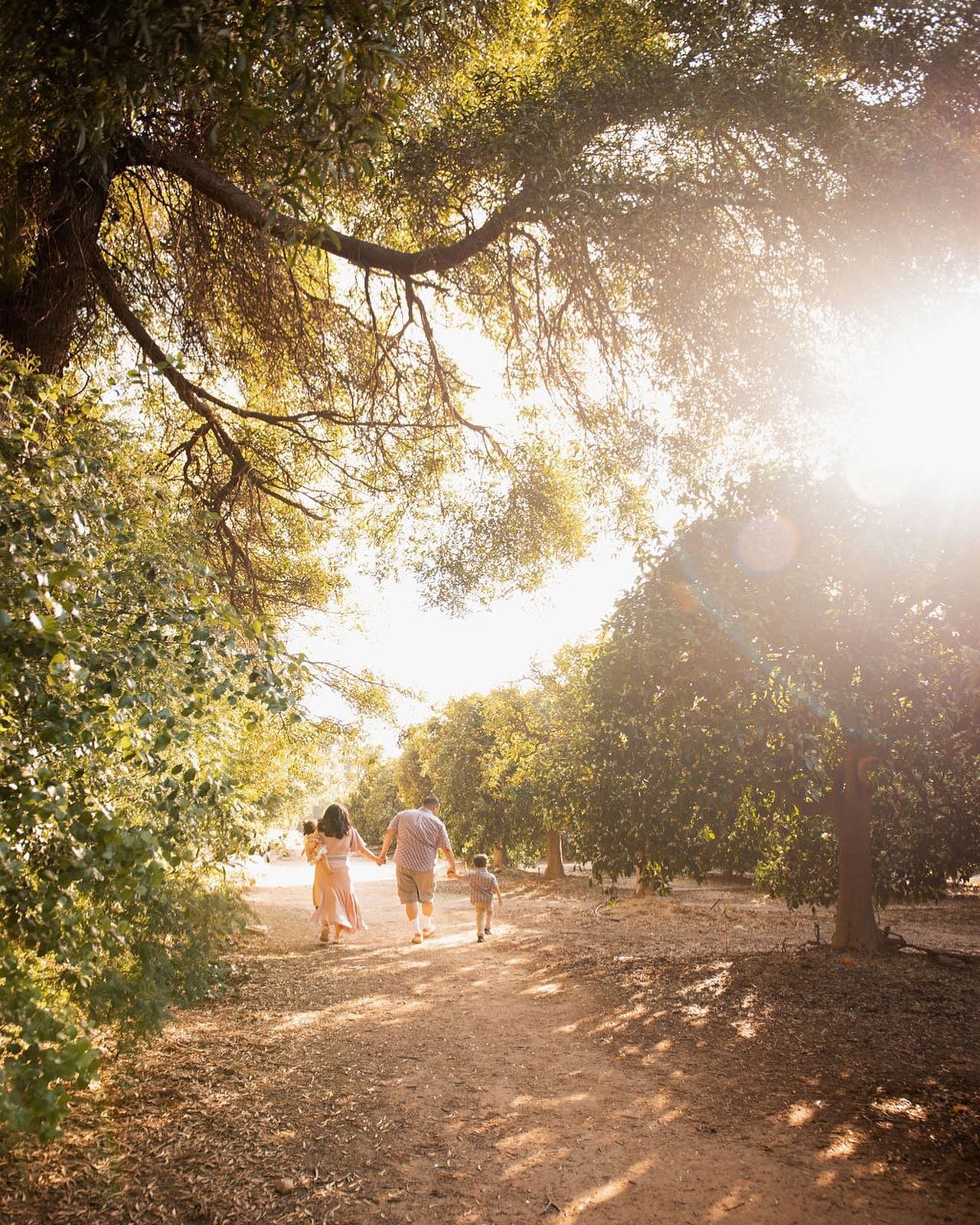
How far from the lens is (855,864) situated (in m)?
9.06

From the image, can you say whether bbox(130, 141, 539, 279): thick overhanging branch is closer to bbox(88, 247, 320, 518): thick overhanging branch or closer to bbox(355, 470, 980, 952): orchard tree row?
bbox(88, 247, 320, 518): thick overhanging branch

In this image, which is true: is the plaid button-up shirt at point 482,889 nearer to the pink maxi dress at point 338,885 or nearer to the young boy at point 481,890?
the young boy at point 481,890

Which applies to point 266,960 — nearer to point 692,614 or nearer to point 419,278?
point 692,614

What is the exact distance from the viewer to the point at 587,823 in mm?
9312

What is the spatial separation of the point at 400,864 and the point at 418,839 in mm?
627

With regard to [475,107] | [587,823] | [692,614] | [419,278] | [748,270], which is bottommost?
[587,823]

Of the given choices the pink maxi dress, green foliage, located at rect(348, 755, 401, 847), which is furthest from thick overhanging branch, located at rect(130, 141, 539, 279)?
green foliage, located at rect(348, 755, 401, 847)

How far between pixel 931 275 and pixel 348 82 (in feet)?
13.3

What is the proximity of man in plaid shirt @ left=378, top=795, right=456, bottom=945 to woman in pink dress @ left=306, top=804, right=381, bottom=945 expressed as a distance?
431 millimetres

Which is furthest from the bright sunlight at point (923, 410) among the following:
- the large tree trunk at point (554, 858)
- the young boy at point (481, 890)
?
the large tree trunk at point (554, 858)

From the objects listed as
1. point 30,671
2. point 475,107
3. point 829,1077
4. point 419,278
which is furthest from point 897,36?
point 829,1077

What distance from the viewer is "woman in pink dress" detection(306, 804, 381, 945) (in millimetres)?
10891

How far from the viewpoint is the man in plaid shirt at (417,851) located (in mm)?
10773

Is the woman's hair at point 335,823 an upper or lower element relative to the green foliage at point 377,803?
upper
